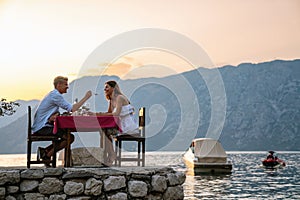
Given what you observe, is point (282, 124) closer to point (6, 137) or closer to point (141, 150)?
point (6, 137)

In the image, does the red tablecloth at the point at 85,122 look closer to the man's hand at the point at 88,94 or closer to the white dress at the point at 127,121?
the white dress at the point at 127,121

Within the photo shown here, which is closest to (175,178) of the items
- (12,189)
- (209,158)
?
(12,189)

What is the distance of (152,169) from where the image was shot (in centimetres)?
836

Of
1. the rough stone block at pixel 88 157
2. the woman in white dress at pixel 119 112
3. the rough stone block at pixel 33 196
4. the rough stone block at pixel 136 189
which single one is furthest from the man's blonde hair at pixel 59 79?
the rough stone block at pixel 136 189

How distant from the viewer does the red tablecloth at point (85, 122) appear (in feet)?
28.4

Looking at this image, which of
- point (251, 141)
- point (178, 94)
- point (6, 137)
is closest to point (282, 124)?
point (251, 141)

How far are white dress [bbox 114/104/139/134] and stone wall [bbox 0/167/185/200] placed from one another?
837 mm

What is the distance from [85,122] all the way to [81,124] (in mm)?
78

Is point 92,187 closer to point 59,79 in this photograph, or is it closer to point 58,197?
point 58,197

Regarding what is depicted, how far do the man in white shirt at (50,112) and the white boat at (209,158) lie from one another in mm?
40146

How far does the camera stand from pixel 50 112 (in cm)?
887

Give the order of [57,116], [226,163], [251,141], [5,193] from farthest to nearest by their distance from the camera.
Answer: [251,141] → [226,163] → [57,116] → [5,193]

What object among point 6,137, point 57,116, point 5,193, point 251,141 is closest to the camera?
point 5,193

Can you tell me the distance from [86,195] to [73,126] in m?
1.27
